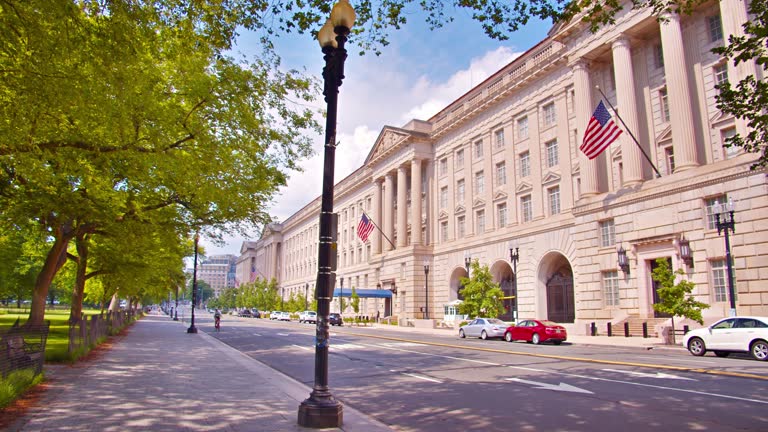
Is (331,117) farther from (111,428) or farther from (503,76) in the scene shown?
(503,76)

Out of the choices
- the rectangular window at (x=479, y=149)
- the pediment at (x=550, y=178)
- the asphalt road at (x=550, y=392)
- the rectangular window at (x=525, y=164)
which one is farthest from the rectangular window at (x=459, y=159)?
the asphalt road at (x=550, y=392)

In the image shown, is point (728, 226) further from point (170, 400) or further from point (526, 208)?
point (170, 400)

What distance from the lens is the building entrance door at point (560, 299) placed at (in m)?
40.5

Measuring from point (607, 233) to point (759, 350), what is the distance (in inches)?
686

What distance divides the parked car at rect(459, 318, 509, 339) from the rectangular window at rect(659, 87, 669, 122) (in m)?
16.5

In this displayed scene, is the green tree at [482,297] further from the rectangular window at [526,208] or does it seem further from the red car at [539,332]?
the red car at [539,332]

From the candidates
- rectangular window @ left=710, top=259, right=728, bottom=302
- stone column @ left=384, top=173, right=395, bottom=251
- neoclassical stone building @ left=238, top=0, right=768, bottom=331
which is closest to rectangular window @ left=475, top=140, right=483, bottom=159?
neoclassical stone building @ left=238, top=0, right=768, bottom=331

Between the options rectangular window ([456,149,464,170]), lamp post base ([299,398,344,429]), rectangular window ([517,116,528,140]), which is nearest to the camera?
lamp post base ([299,398,344,429])

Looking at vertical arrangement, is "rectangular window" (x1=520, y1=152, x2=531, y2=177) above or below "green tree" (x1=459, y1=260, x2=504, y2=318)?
above

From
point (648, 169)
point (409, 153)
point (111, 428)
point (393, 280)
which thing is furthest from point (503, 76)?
point (111, 428)

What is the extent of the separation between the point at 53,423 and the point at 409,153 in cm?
5441

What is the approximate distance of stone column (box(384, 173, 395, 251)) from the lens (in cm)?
6550

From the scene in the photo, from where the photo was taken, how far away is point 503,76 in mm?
48906

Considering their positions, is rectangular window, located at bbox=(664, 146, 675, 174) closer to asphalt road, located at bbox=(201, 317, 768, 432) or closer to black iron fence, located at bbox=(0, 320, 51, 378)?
asphalt road, located at bbox=(201, 317, 768, 432)
